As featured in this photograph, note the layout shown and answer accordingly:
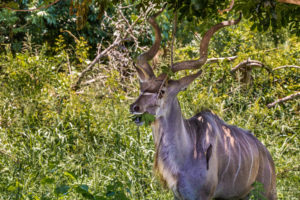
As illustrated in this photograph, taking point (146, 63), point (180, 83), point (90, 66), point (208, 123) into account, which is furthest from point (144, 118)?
point (90, 66)

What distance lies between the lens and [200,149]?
10.4 ft

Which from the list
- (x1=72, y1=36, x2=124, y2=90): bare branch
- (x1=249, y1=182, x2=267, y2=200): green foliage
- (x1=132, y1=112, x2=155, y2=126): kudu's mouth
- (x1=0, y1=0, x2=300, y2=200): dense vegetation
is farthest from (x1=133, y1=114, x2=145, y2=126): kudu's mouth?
(x1=72, y1=36, x2=124, y2=90): bare branch

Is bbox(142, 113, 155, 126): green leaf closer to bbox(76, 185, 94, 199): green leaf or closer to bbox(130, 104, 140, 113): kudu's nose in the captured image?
bbox(130, 104, 140, 113): kudu's nose

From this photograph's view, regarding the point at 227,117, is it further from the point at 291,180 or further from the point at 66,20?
the point at 66,20

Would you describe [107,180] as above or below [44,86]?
below

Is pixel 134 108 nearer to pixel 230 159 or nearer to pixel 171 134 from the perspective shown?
pixel 171 134

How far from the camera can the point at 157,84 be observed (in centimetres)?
306

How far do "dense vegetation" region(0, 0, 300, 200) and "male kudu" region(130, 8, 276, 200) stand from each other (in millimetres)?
357

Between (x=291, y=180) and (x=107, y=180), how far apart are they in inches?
76.0

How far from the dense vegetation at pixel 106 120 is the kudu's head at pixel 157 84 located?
1.08ft

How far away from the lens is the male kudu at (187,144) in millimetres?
3035

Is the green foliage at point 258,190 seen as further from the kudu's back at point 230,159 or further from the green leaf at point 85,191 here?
the green leaf at point 85,191

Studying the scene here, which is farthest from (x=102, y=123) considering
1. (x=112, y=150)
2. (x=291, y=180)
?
(x=291, y=180)

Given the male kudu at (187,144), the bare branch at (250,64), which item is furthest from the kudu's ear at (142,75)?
the bare branch at (250,64)
